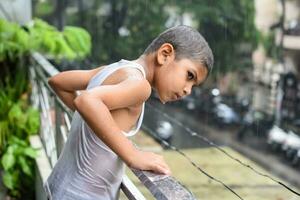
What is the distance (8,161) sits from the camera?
3.06 meters

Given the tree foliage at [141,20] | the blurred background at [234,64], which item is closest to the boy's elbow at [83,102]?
the tree foliage at [141,20]

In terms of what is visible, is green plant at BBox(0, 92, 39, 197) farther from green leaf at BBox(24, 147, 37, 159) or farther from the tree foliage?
the tree foliage

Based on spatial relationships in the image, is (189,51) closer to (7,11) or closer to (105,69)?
(105,69)

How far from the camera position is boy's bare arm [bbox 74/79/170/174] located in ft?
3.65

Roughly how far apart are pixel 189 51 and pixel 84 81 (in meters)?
0.36

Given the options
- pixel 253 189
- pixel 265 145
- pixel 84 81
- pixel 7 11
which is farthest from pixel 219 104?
pixel 84 81

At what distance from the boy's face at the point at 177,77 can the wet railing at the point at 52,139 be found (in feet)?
0.62

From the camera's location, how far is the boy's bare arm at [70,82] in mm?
1436

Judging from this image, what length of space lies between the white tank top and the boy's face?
0.07 m

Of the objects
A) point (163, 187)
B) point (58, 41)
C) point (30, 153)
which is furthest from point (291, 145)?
point (163, 187)

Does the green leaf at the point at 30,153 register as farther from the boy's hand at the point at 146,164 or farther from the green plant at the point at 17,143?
the boy's hand at the point at 146,164

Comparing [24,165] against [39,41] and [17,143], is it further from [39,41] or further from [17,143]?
[39,41]

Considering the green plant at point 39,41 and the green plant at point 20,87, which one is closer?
the green plant at point 20,87

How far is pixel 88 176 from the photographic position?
1.28 meters
